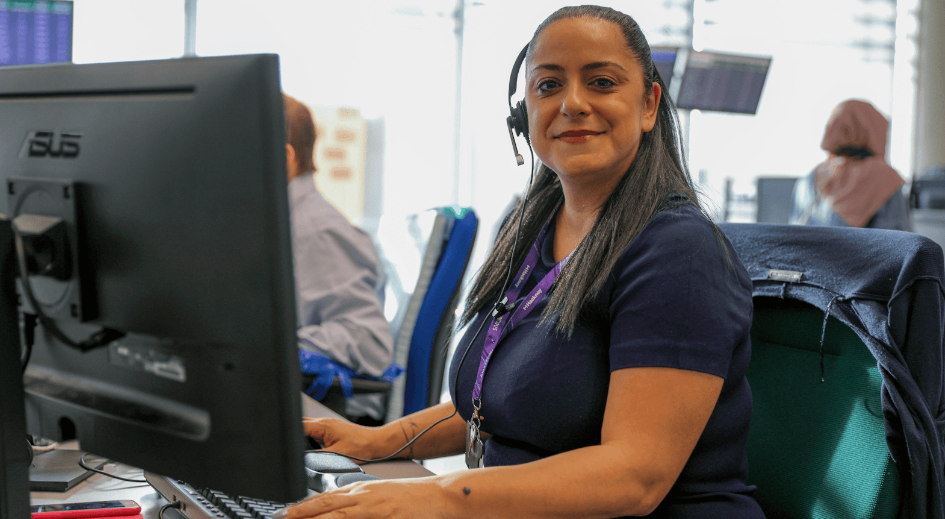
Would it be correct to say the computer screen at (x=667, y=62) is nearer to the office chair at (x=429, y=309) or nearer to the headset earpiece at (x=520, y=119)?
the office chair at (x=429, y=309)

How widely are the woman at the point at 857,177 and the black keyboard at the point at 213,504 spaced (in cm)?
297

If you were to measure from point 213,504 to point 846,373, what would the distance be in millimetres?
797

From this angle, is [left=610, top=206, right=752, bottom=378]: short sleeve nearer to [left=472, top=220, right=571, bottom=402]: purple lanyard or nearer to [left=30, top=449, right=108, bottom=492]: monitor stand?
[left=472, top=220, right=571, bottom=402]: purple lanyard

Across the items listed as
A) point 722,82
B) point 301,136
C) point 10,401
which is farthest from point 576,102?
point 722,82

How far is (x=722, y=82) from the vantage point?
110 inches

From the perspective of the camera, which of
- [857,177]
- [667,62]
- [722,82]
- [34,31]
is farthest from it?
[857,177]

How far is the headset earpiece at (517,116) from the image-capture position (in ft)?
3.92

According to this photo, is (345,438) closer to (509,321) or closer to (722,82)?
(509,321)

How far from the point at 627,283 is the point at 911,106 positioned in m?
6.58

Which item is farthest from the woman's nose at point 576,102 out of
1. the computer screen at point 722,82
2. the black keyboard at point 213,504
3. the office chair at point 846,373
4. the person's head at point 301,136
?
the computer screen at point 722,82

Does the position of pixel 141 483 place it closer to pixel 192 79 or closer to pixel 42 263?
pixel 42 263

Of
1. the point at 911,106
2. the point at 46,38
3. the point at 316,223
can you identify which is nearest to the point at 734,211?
the point at 911,106

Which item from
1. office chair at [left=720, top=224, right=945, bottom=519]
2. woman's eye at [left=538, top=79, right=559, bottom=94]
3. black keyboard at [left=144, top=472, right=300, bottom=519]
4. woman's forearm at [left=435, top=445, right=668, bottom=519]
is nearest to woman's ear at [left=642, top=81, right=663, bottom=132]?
woman's eye at [left=538, top=79, right=559, bottom=94]

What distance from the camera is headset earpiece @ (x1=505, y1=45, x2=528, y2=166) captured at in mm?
1194
